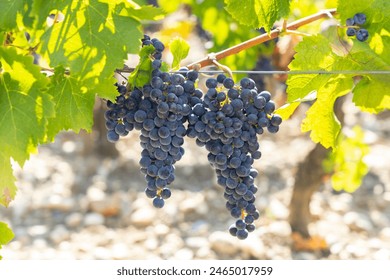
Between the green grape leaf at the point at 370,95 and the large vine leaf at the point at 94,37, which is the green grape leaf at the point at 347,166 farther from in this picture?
the large vine leaf at the point at 94,37

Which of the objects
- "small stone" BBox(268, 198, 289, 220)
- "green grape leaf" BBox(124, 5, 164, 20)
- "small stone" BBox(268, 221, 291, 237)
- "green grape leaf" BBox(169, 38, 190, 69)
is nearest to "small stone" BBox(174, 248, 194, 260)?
"small stone" BBox(268, 221, 291, 237)

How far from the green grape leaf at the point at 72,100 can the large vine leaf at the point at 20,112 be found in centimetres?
9

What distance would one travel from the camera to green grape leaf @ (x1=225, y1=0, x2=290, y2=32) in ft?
5.58

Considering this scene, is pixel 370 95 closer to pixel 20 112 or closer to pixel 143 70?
pixel 143 70

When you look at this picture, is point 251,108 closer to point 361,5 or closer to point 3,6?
point 361,5

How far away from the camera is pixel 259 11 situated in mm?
1707

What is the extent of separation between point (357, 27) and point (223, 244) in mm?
2568

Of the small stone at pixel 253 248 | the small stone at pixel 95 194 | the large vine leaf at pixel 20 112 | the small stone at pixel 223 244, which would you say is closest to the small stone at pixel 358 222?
the small stone at pixel 253 248

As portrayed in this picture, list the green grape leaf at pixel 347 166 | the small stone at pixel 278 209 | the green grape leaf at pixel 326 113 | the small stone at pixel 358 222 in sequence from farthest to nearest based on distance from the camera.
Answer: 1. the small stone at pixel 278 209
2. the small stone at pixel 358 222
3. the green grape leaf at pixel 347 166
4. the green grape leaf at pixel 326 113

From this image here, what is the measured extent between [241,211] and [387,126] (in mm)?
4565

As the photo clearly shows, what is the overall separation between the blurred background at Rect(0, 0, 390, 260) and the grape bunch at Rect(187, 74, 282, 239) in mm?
1718

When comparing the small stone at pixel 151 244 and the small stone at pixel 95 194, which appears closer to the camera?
the small stone at pixel 151 244

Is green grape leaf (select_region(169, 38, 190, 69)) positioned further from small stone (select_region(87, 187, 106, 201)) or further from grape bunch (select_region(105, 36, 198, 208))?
small stone (select_region(87, 187, 106, 201))

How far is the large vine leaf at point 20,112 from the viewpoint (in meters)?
1.53
